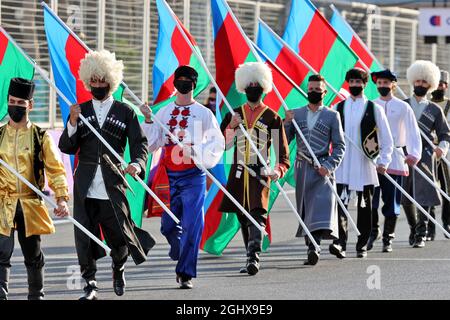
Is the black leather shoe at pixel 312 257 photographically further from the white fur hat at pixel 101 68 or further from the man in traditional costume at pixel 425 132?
the white fur hat at pixel 101 68

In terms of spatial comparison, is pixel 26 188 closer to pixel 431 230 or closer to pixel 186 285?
pixel 186 285

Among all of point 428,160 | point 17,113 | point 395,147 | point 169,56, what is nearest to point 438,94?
point 428,160

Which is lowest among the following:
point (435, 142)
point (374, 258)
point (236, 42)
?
point (374, 258)

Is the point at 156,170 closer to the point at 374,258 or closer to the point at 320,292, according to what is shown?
the point at 374,258

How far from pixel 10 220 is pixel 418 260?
4689 millimetres

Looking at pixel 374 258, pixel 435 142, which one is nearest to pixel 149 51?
pixel 435 142

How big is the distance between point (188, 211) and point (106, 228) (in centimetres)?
109

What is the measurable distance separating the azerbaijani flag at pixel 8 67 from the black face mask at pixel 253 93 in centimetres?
201

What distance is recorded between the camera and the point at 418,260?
1309 cm

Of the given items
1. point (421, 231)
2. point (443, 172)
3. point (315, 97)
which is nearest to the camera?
point (315, 97)

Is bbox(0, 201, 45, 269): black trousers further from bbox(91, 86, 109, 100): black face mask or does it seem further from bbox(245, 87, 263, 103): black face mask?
bbox(245, 87, 263, 103): black face mask

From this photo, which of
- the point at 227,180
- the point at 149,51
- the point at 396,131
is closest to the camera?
the point at 227,180

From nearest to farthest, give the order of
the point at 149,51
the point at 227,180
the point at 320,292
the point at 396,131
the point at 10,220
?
the point at 10,220 < the point at 320,292 < the point at 227,180 < the point at 396,131 < the point at 149,51

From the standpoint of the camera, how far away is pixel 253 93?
12195mm
